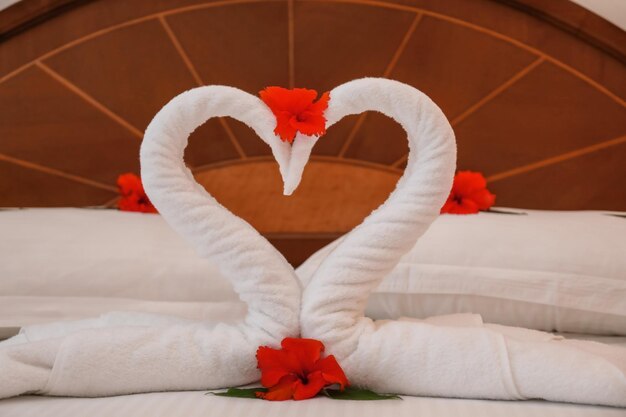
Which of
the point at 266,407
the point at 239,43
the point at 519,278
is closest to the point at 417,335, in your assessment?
the point at 266,407

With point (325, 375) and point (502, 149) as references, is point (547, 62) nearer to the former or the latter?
point (502, 149)

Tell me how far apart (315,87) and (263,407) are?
4.40 ft

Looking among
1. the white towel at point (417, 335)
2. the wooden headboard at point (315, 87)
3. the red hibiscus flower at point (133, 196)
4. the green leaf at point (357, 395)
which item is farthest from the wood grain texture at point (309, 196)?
the green leaf at point (357, 395)

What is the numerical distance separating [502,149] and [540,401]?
1235 mm

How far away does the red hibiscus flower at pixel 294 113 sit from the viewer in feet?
2.96

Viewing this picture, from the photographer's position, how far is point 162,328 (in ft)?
3.02

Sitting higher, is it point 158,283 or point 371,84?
point 371,84

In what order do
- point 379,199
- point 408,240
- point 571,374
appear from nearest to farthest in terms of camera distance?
point 571,374 → point 408,240 → point 379,199

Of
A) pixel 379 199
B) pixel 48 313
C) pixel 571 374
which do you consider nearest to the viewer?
pixel 571 374

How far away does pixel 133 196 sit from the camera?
1.85 metres

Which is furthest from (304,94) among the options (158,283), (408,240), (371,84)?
(158,283)

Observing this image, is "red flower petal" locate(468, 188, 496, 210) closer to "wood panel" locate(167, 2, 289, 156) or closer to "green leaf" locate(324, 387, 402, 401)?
"wood panel" locate(167, 2, 289, 156)

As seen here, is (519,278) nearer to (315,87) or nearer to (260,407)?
(260,407)

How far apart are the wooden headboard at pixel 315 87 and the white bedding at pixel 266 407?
1139 millimetres
